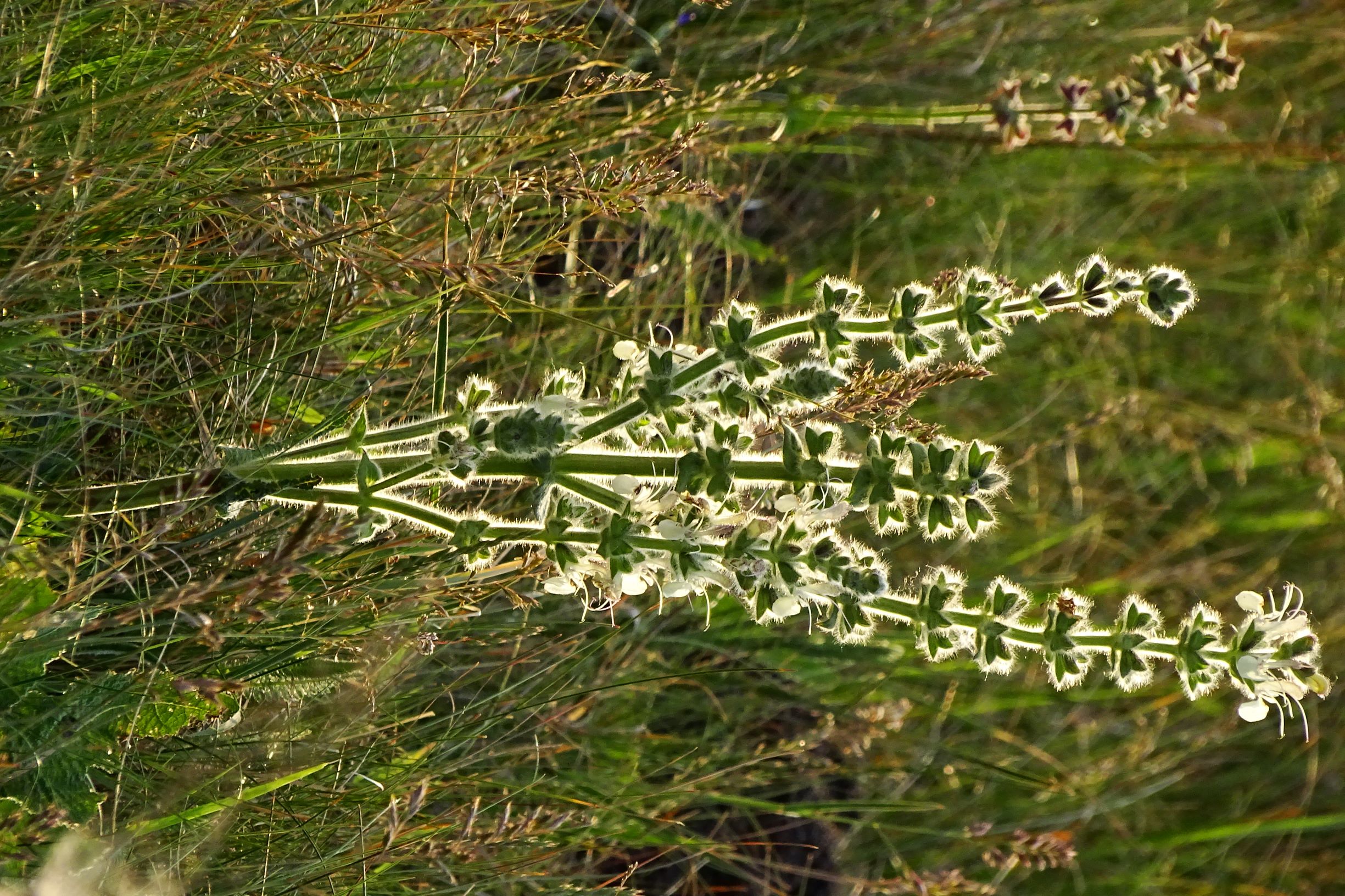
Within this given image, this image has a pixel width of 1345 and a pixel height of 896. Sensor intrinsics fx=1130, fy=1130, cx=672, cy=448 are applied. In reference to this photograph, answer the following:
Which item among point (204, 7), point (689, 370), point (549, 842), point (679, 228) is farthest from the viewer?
point (679, 228)

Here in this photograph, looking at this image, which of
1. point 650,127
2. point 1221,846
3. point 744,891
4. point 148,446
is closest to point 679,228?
point 650,127

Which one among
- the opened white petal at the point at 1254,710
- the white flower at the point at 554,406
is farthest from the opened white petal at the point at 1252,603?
the white flower at the point at 554,406

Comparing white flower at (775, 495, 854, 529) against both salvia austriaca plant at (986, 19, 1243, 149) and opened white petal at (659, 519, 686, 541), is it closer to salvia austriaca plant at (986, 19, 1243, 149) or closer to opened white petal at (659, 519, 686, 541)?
opened white petal at (659, 519, 686, 541)

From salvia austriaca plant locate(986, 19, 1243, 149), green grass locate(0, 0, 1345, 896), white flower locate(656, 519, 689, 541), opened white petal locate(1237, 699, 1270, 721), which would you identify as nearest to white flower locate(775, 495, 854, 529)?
white flower locate(656, 519, 689, 541)

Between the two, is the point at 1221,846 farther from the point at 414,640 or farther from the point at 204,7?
the point at 204,7

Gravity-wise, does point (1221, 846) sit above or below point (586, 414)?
below

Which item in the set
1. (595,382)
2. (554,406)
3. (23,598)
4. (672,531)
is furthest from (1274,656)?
(23,598)

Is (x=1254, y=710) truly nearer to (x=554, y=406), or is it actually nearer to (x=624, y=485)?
(x=624, y=485)
